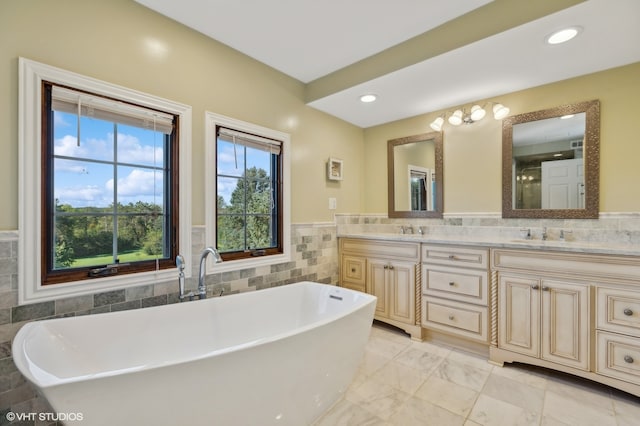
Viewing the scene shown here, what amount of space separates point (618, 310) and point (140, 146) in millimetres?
3235

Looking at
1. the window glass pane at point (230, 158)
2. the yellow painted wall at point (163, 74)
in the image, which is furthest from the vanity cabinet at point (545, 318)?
the window glass pane at point (230, 158)

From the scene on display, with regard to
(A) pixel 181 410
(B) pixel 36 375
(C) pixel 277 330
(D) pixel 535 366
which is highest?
(B) pixel 36 375

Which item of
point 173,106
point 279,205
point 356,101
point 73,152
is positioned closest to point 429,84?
point 356,101

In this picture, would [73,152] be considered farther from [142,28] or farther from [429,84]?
[429,84]

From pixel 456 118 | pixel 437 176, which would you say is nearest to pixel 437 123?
pixel 456 118

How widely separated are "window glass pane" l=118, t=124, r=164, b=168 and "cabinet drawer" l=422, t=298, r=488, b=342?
248 cm

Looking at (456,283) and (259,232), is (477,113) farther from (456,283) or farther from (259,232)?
(259,232)

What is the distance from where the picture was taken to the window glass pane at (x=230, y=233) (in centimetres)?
225

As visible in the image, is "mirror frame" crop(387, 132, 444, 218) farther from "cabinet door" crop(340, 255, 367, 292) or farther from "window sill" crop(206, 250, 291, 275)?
"window sill" crop(206, 250, 291, 275)

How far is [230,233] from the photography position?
233 centimetres

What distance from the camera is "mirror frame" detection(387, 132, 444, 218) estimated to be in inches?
119

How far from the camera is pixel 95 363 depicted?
144cm

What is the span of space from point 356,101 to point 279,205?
1292mm

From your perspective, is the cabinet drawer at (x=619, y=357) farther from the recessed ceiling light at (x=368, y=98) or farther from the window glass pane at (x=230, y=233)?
the window glass pane at (x=230, y=233)
